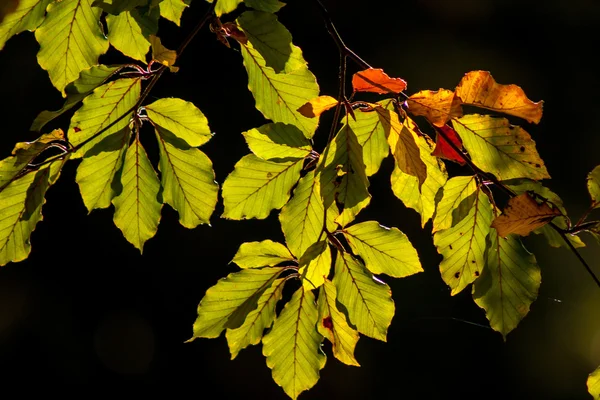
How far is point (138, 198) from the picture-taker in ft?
2.76

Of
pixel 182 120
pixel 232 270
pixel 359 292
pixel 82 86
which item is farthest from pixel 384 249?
pixel 232 270

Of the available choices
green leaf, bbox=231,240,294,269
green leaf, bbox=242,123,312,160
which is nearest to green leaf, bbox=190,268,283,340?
green leaf, bbox=231,240,294,269

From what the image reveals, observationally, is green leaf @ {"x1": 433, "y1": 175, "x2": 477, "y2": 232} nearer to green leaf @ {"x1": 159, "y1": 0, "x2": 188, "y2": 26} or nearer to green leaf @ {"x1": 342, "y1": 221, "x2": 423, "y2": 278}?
green leaf @ {"x1": 342, "y1": 221, "x2": 423, "y2": 278}

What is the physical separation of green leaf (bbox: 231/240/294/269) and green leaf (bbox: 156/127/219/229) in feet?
0.20

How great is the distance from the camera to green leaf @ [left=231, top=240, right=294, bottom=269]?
86 cm

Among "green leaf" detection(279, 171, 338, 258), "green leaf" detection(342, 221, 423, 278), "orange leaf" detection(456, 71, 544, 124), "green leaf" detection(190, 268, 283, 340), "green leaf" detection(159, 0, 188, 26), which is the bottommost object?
"green leaf" detection(190, 268, 283, 340)

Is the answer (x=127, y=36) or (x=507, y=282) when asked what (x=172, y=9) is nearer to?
(x=127, y=36)

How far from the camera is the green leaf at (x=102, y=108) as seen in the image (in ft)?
2.63

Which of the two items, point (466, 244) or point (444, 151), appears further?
point (466, 244)

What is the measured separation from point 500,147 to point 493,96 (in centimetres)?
9

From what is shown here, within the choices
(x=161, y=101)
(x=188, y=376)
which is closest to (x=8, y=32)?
(x=161, y=101)

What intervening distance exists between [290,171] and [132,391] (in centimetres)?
496

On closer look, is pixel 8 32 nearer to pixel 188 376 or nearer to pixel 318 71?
pixel 318 71

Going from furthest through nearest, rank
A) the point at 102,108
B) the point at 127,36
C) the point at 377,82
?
the point at 127,36
the point at 102,108
the point at 377,82
